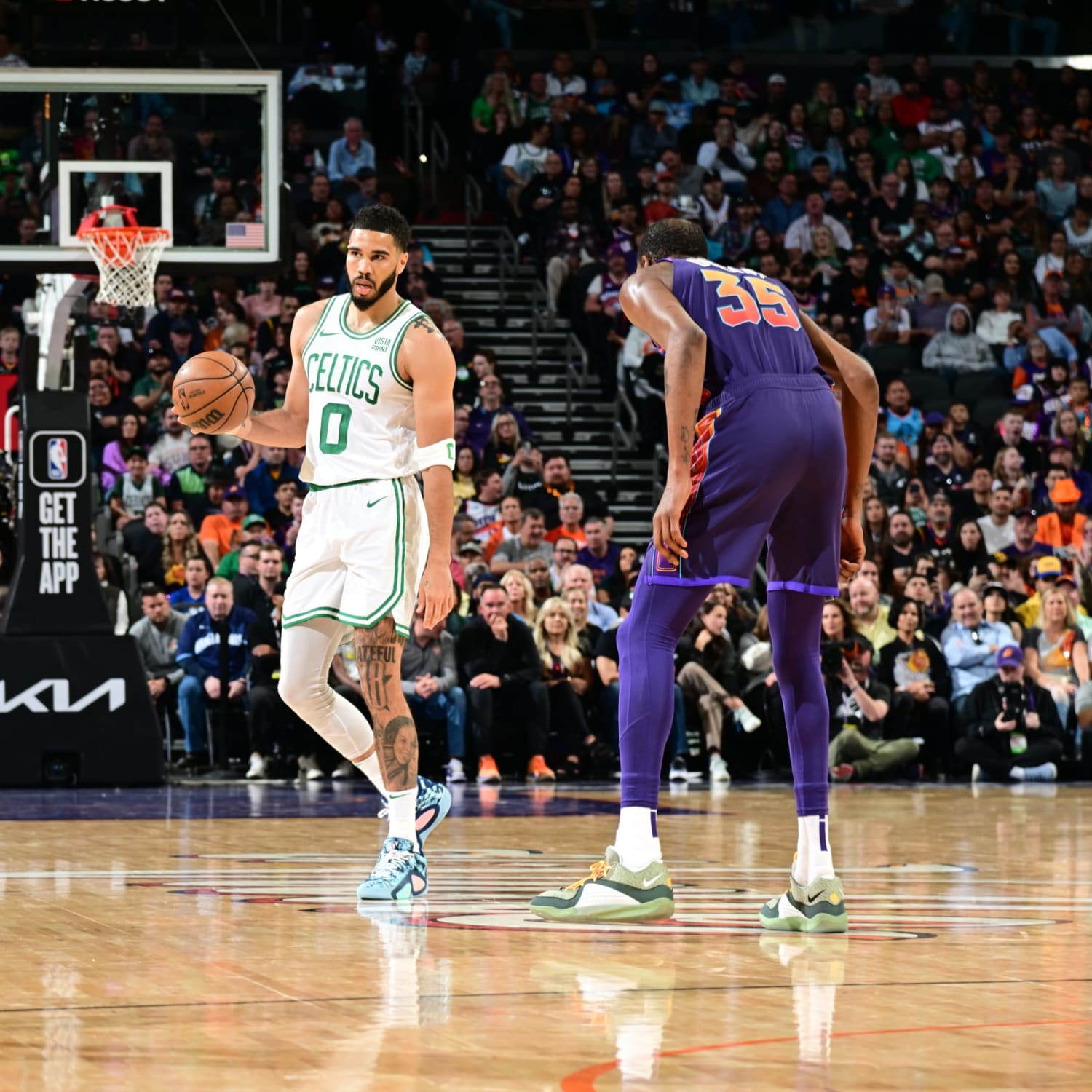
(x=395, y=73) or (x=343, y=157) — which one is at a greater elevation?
(x=395, y=73)

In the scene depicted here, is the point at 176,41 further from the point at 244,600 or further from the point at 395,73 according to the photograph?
the point at 395,73

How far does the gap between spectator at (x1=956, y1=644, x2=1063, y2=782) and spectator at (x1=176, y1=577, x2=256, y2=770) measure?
4.98m

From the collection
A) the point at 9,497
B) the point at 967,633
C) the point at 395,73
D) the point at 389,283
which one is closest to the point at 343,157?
the point at 395,73

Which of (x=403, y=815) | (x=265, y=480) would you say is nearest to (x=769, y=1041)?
(x=403, y=815)

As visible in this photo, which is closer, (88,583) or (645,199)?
(88,583)

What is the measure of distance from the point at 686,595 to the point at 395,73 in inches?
681

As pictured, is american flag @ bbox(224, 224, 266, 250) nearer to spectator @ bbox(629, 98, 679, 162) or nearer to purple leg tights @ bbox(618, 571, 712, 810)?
purple leg tights @ bbox(618, 571, 712, 810)

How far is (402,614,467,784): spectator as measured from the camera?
12953 mm

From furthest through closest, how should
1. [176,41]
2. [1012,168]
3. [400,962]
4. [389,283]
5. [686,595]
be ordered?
1. [1012,168]
2. [176,41]
3. [389,283]
4. [686,595]
5. [400,962]

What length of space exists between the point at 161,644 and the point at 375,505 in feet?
23.4

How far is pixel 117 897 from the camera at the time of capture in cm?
594

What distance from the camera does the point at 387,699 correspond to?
6.42 meters

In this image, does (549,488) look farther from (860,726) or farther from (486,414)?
(860,726)

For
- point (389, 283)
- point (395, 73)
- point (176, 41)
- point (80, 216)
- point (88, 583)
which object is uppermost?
point (395, 73)
